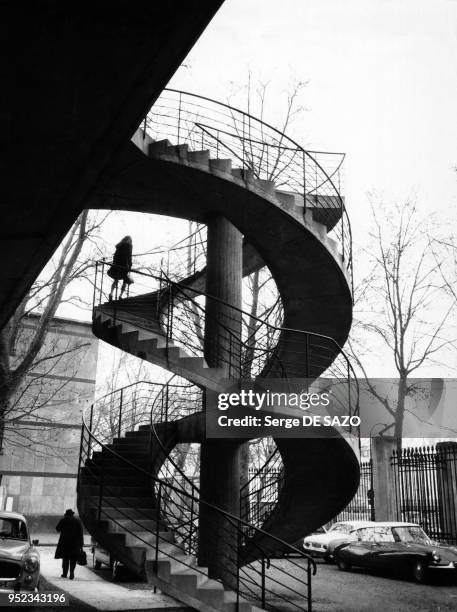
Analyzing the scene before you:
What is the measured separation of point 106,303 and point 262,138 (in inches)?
195

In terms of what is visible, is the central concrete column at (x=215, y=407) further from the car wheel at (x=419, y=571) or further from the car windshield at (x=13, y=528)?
the car wheel at (x=419, y=571)

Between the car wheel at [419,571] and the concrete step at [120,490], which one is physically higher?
the concrete step at [120,490]

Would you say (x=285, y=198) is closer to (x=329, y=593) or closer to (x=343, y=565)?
(x=329, y=593)

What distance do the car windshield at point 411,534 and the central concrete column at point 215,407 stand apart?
15.2 feet

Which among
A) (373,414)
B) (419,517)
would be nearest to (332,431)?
(419,517)

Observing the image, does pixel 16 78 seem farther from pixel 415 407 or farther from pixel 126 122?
pixel 415 407

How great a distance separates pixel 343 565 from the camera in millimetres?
16375

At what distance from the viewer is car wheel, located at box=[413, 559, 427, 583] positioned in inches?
527

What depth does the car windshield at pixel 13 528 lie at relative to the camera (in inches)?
372

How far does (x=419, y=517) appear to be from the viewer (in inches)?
734

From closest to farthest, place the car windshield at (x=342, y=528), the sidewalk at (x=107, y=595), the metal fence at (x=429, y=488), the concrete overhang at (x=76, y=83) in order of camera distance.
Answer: the concrete overhang at (x=76, y=83)
the sidewalk at (x=107, y=595)
the metal fence at (x=429, y=488)
the car windshield at (x=342, y=528)

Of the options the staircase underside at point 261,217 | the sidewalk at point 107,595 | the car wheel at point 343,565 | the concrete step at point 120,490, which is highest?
the staircase underside at point 261,217

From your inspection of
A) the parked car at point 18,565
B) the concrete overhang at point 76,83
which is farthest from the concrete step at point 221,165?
the parked car at point 18,565

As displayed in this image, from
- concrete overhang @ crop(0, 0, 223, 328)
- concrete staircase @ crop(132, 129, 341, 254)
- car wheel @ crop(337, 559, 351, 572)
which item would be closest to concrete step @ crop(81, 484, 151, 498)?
concrete overhang @ crop(0, 0, 223, 328)
